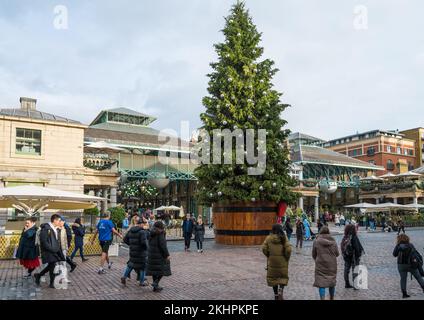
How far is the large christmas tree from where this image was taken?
62.7 ft

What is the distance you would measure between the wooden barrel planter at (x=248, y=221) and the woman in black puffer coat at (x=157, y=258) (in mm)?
10100

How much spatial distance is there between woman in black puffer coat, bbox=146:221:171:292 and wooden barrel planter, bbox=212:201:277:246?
1010 cm

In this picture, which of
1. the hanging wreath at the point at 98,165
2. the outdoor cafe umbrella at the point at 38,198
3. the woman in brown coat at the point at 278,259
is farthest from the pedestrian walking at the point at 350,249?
the hanging wreath at the point at 98,165

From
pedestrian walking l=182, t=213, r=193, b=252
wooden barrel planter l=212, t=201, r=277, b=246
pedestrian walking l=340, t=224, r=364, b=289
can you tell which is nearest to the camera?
pedestrian walking l=340, t=224, r=364, b=289

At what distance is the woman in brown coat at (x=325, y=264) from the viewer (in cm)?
745

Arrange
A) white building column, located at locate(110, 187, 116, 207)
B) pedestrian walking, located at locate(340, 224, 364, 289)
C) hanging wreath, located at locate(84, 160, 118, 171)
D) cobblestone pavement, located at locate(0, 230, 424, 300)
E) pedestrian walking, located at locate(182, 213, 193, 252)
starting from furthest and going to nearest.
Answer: white building column, located at locate(110, 187, 116, 207), hanging wreath, located at locate(84, 160, 118, 171), pedestrian walking, located at locate(182, 213, 193, 252), pedestrian walking, located at locate(340, 224, 364, 289), cobblestone pavement, located at locate(0, 230, 424, 300)

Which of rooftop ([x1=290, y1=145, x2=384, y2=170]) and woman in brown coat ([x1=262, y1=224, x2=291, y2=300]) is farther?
rooftop ([x1=290, y1=145, x2=384, y2=170])

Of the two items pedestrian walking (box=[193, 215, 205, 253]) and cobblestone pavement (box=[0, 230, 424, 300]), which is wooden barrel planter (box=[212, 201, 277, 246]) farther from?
cobblestone pavement (box=[0, 230, 424, 300])

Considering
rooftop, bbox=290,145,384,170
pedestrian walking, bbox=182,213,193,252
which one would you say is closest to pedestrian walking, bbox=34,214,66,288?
pedestrian walking, bbox=182,213,193,252

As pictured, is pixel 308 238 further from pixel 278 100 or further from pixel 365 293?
pixel 365 293

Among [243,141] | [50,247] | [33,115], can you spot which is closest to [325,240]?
[50,247]

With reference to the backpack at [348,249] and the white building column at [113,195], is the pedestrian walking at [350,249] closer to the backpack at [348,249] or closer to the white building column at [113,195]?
the backpack at [348,249]
